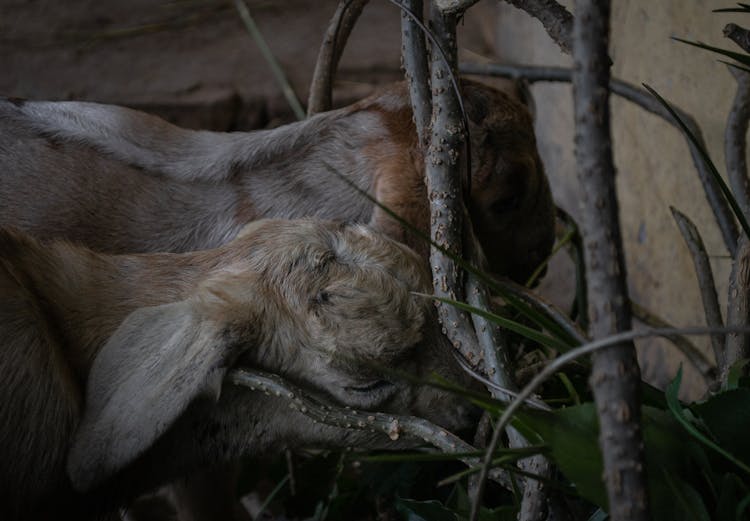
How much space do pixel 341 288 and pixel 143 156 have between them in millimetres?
1420

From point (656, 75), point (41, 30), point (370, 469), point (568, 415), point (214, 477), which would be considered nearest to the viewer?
point (568, 415)

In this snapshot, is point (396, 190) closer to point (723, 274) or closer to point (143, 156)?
point (143, 156)

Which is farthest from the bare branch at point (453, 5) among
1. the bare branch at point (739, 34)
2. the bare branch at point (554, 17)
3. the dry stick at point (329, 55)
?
Result: the dry stick at point (329, 55)

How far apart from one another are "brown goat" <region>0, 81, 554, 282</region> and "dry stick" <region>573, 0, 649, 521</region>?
1840 mm

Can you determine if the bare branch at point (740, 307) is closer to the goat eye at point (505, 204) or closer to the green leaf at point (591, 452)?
the green leaf at point (591, 452)

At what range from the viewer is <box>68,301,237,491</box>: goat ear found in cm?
200

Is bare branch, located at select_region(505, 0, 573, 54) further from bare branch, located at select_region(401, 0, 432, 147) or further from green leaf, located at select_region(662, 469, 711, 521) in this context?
green leaf, located at select_region(662, 469, 711, 521)

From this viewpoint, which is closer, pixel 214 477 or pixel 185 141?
pixel 214 477

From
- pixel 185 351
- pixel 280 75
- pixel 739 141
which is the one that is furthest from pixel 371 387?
pixel 280 75

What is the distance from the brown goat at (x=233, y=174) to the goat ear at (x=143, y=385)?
1092mm

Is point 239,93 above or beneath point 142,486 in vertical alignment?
above

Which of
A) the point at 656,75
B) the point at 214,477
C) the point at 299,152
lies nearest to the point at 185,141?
the point at 299,152

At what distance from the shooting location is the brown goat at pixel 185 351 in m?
2.03

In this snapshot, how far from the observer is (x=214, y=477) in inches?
124
